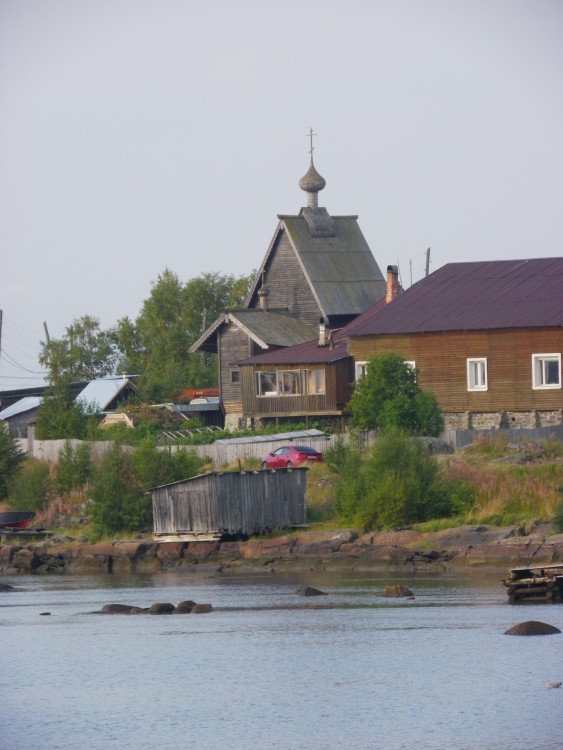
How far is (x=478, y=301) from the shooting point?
220ft

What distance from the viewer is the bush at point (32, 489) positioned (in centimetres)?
6662

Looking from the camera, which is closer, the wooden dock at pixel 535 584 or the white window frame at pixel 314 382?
the wooden dock at pixel 535 584

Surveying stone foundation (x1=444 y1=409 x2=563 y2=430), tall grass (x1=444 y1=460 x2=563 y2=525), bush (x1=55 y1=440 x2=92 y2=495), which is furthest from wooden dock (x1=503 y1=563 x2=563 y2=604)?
bush (x1=55 y1=440 x2=92 y2=495)

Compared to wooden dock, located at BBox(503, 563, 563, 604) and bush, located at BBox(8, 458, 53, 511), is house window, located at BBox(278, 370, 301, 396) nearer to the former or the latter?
Answer: bush, located at BBox(8, 458, 53, 511)

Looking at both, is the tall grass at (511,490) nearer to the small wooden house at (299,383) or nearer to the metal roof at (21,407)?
the small wooden house at (299,383)

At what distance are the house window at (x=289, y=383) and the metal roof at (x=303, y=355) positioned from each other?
0.49 metres

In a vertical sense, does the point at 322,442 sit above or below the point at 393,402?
below

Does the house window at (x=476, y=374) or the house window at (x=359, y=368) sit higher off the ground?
the house window at (x=359, y=368)

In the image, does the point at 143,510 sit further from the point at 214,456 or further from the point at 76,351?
the point at 76,351

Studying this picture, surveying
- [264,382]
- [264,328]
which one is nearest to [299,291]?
[264,328]

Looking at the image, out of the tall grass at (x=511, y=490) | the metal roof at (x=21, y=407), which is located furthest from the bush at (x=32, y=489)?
the metal roof at (x=21, y=407)

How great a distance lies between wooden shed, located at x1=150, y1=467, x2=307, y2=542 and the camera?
184 feet

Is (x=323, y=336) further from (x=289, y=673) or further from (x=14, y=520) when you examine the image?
(x=289, y=673)

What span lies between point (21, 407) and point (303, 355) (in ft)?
87.2
